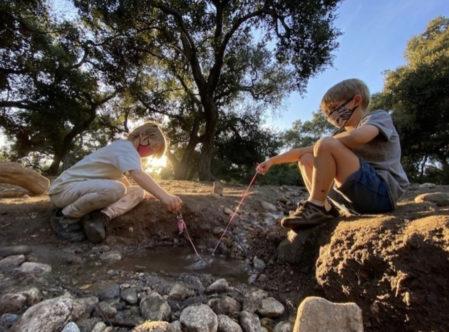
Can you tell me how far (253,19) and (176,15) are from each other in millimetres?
2678

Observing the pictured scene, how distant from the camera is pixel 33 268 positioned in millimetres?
1813

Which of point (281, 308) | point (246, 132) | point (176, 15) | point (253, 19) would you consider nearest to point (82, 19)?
point (176, 15)

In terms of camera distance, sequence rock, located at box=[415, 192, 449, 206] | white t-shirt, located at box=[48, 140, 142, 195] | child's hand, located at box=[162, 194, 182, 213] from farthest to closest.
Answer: rock, located at box=[415, 192, 449, 206] < white t-shirt, located at box=[48, 140, 142, 195] < child's hand, located at box=[162, 194, 182, 213]

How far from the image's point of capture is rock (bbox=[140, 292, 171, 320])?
1.42 m

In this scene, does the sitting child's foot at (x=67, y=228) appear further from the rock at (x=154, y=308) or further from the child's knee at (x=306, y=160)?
the child's knee at (x=306, y=160)

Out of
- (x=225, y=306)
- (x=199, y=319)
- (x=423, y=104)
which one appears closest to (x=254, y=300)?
(x=225, y=306)

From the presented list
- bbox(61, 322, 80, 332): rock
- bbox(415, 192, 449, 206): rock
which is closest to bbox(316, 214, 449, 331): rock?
bbox(61, 322, 80, 332): rock

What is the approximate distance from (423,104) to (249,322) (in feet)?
47.4

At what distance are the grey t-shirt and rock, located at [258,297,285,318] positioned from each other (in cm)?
116

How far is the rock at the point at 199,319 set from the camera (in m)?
1.32

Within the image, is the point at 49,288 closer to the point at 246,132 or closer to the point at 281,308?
the point at 281,308

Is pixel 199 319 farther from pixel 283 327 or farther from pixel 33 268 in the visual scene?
pixel 33 268

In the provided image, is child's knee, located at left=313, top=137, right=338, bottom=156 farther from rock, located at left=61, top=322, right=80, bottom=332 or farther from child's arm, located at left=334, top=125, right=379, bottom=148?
rock, located at left=61, top=322, right=80, bottom=332

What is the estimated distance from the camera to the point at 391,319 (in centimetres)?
126
